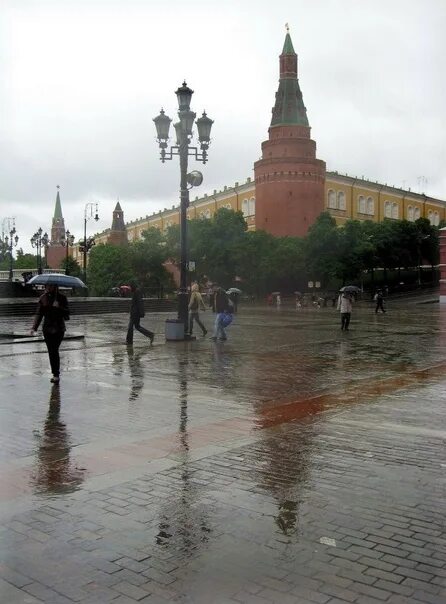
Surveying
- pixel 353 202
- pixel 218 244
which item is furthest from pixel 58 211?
pixel 218 244

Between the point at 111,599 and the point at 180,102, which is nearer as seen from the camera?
the point at 111,599

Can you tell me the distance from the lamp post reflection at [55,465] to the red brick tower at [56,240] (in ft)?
415

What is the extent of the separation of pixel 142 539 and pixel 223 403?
14.6 ft

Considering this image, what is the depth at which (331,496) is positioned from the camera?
15.3ft

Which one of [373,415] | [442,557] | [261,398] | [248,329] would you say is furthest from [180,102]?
[442,557]

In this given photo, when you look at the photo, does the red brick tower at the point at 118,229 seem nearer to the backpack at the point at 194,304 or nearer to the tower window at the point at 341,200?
the tower window at the point at 341,200

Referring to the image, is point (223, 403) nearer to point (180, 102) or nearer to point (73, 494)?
point (73, 494)

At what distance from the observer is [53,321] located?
10258 millimetres

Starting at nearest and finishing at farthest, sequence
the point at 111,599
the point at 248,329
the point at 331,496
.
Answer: the point at 111,599 → the point at 331,496 → the point at 248,329

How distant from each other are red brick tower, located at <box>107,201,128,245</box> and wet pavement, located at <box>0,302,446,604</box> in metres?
109

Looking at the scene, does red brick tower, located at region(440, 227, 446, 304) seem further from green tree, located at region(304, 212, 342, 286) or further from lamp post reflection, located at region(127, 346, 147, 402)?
lamp post reflection, located at region(127, 346, 147, 402)

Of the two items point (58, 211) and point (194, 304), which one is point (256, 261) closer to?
point (194, 304)

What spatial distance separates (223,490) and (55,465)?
5.32 feet

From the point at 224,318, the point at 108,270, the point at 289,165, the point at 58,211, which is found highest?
the point at 58,211
